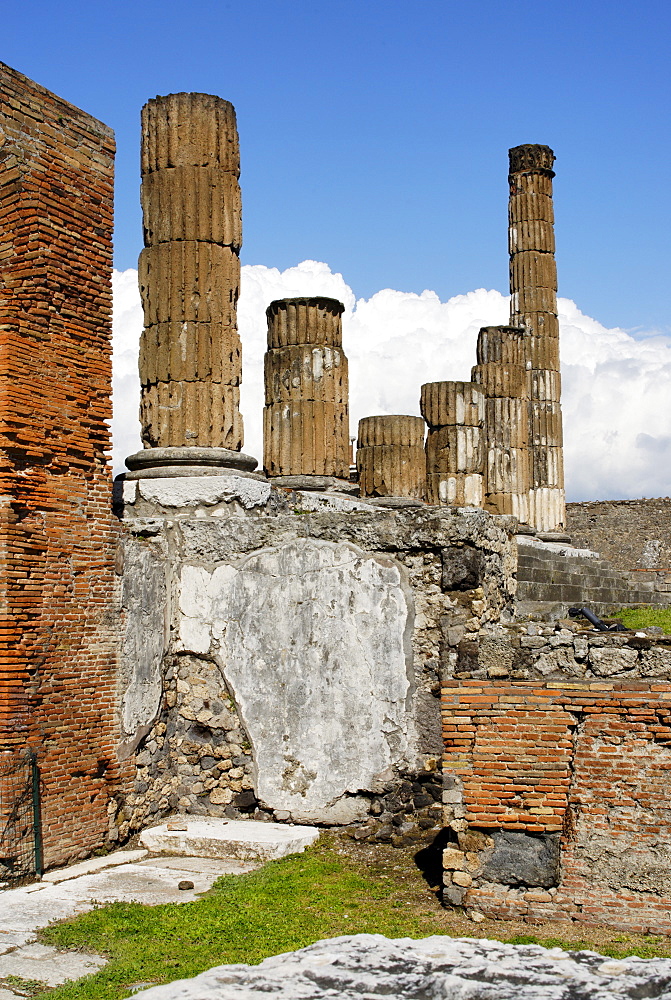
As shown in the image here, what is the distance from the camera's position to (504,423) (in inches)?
646

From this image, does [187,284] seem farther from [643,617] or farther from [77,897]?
[643,617]

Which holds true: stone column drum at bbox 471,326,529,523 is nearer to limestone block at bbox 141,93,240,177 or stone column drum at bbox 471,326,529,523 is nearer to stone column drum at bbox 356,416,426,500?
stone column drum at bbox 356,416,426,500

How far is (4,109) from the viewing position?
6.59 meters

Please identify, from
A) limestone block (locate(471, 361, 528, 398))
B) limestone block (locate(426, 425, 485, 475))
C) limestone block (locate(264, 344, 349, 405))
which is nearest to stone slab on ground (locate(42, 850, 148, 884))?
Result: limestone block (locate(264, 344, 349, 405))

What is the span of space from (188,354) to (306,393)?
7.57 feet

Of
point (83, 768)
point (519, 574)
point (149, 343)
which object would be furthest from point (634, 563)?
point (83, 768)

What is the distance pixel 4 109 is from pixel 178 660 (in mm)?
3796

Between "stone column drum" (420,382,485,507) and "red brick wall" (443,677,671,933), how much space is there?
902 centimetres

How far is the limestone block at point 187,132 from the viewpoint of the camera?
9031 millimetres

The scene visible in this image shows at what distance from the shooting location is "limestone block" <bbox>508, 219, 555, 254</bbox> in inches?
703

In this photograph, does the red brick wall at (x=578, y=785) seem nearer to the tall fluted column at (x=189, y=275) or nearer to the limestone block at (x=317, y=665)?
the limestone block at (x=317, y=665)

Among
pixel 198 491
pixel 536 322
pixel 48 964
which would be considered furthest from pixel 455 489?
pixel 48 964

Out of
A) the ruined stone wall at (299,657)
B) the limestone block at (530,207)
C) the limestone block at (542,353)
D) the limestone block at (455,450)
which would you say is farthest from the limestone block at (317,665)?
the limestone block at (530,207)

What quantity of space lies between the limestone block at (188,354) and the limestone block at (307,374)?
6.72 feet
